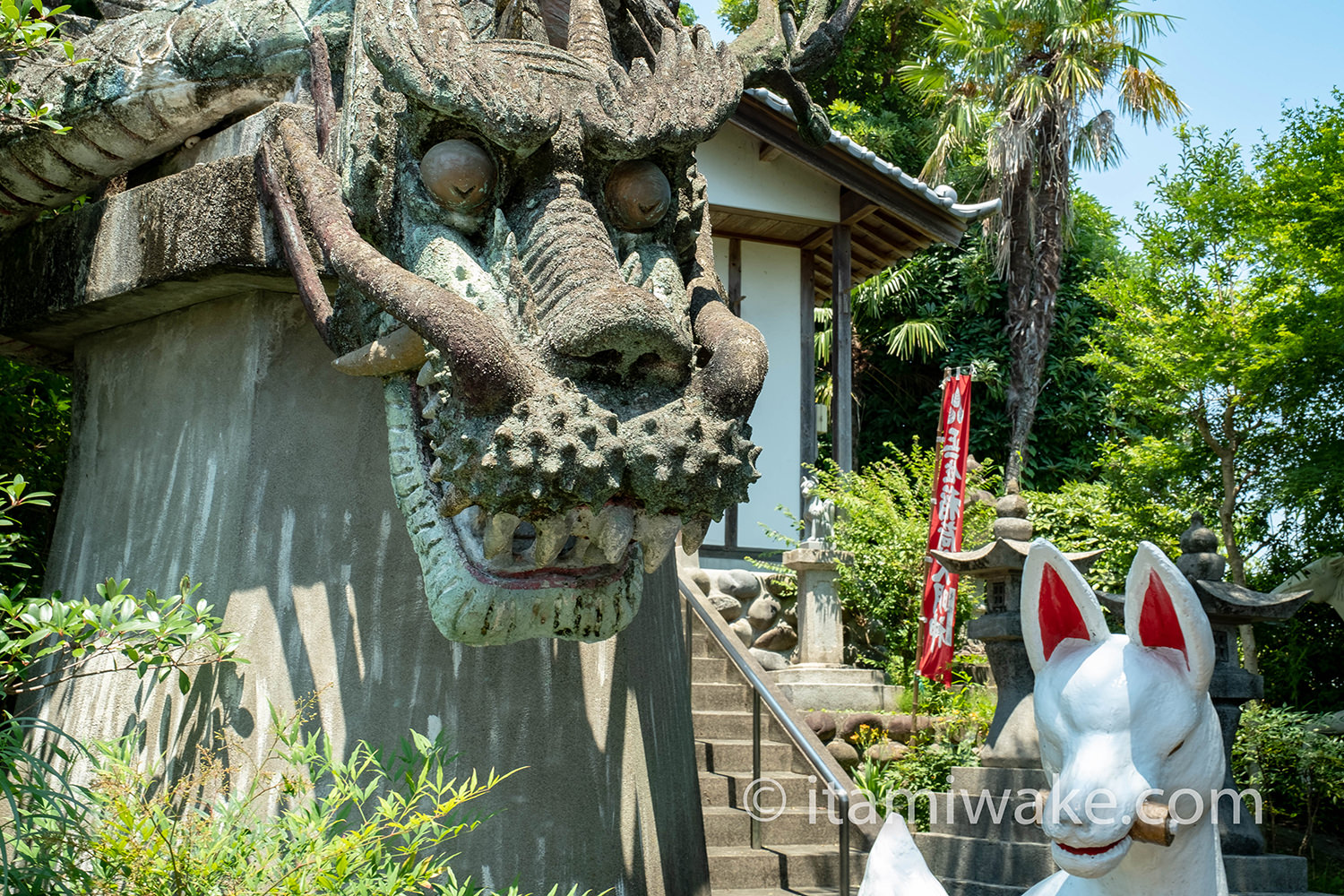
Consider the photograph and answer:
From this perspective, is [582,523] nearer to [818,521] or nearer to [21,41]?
[21,41]

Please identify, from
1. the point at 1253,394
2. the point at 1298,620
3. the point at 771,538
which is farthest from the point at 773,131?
the point at 1298,620

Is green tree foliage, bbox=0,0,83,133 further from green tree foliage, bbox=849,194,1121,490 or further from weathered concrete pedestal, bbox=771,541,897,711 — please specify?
green tree foliage, bbox=849,194,1121,490

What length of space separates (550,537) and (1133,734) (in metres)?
1.18

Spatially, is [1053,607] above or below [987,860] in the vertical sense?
above

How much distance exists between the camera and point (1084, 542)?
1400 cm

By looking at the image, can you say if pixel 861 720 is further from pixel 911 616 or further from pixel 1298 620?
pixel 1298 620

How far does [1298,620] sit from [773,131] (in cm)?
780

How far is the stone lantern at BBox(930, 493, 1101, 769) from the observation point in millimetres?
7117

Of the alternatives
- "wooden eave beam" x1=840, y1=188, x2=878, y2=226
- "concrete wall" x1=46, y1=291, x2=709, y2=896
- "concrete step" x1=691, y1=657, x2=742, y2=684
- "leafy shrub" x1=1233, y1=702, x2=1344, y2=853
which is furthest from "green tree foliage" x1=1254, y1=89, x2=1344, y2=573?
"concrete wall" x1=46, y1=291, x2=709, y2=896

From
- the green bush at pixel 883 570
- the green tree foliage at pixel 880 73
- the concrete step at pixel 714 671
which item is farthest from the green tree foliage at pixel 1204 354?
the green tree foliage at pixel 880 73

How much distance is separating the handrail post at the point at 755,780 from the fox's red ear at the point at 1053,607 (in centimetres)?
347

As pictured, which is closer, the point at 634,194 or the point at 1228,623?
the point at 634,194

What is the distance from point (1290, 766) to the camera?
9789 millimetres

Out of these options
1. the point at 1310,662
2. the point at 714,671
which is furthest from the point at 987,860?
the point at 1310,662
